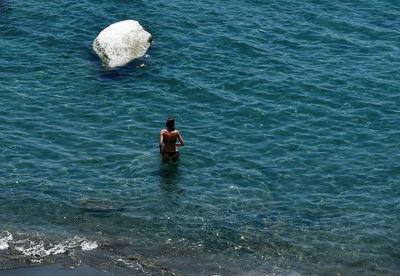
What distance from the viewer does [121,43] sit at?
40812 millimetres

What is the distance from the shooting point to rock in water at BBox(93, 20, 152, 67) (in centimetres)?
4062

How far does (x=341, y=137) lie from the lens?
34.5m

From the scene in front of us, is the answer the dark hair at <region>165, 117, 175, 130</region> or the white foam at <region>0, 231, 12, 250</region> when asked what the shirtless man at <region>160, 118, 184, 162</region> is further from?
the white foam at <region>0, 231, 12, 250</region>

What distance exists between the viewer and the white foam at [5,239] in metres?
25.9

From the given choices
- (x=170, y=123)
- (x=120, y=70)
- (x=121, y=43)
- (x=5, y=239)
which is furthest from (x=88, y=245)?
(x=121, y=43)

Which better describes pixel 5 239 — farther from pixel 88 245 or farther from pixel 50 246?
pixel 88 245

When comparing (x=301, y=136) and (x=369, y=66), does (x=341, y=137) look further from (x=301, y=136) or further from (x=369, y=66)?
(x=369, y=66)

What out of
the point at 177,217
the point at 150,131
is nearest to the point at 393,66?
the point at 150,131

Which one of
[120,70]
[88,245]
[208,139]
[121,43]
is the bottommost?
[88,245]

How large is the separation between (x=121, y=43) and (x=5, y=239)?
17.3m

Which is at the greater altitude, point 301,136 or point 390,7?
point 390,7

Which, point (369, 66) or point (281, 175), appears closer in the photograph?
point (281, 175)

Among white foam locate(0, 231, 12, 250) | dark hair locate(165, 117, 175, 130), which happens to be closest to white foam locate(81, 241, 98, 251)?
white foam locate(0, 231, 12, 250)

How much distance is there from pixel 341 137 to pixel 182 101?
8.62 metres
